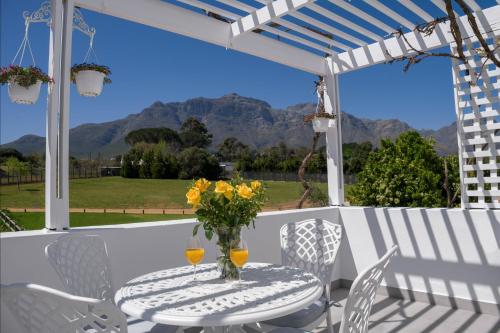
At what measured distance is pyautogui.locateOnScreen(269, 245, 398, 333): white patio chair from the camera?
3.87 feet

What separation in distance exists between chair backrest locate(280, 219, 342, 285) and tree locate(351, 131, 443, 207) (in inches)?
230

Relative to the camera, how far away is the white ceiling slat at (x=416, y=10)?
3081 mm

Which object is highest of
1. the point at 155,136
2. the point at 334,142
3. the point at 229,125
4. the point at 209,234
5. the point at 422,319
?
the point at 229,125

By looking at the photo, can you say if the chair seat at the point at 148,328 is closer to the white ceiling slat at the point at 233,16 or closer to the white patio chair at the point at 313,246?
the white patio chair at the point at 313,246

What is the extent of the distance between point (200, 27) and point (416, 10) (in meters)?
1.79

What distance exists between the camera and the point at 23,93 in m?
2.33

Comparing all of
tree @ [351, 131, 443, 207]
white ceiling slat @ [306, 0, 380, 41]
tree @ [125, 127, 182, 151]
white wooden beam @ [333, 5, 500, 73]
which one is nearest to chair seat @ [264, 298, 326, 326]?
white wooden beam @ [333, 5, 500, 73]

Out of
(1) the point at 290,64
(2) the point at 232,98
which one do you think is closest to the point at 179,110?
(2) the point at 232,98

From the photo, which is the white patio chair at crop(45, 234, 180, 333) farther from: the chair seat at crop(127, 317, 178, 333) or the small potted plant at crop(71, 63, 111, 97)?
the small potted plant at crop(71, 63, 111, 97)

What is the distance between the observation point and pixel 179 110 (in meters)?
33.6

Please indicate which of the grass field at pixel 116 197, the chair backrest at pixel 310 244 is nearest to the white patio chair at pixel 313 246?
the chair backrest at pixel 310 244

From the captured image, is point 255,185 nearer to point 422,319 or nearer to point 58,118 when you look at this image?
point 58,118

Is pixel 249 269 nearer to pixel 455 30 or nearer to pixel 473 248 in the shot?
pixel 455 30

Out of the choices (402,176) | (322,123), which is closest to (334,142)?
(322,123)
